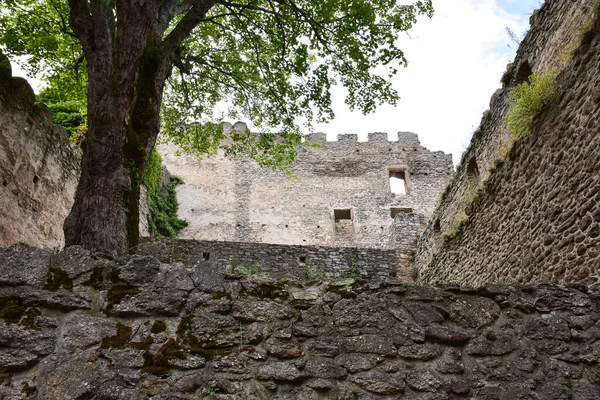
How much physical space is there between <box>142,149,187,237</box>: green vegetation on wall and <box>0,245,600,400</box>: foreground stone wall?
10715mm

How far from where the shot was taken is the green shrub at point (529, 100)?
18.3ft

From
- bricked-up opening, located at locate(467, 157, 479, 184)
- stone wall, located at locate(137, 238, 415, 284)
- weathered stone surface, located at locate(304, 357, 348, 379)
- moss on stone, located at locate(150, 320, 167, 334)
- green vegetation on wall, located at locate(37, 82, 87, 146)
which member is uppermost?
green vegetation on wall, located at locate(37, 82, 87, 146)

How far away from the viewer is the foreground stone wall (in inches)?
102

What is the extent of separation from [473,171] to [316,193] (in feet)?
43.0

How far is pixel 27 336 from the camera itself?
2.56m

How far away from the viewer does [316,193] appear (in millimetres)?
21344

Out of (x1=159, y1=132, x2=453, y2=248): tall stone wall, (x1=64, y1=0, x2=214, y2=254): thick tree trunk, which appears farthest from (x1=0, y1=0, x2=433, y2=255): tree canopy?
(x1=159, y1=132, x2=453, y2=248): tall stone wall

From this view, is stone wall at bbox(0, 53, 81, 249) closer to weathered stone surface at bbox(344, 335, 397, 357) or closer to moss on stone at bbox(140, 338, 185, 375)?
moss on stone at bbox(140, 338, 185, 375)

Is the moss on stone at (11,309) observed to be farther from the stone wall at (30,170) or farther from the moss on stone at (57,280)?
the stone wall at (30,170)

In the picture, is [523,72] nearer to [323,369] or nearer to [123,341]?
[323,369]

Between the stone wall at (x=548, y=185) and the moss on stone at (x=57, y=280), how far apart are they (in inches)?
176

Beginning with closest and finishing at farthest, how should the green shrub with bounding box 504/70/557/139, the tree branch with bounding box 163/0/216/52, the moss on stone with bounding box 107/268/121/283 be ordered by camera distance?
1. the moss on stone with bounding box 107/268/121/283
2. the green shrub with bounding box 504/70/557/139
3. the tree branch with bounding box 163/0/216/52

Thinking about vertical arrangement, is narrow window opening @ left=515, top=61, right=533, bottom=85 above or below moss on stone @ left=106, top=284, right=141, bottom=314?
above

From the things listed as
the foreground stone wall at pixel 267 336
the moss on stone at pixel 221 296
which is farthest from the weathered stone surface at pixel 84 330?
the moss on stone at pixel 221 296
